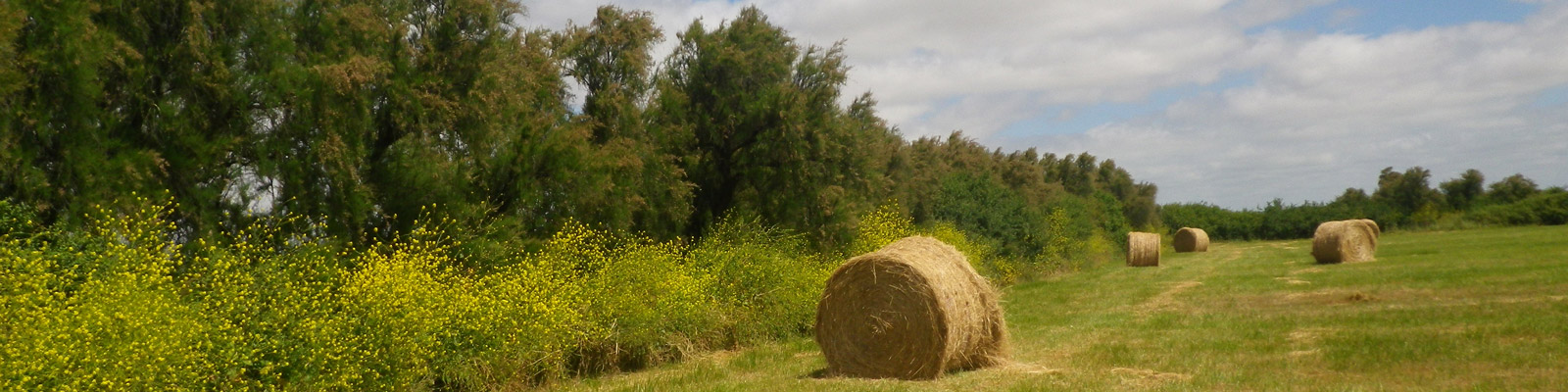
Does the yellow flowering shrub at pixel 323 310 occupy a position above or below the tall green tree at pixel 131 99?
below

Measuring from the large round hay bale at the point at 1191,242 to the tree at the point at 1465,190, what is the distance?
85.9ft

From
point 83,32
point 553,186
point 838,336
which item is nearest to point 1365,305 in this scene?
point 838,336

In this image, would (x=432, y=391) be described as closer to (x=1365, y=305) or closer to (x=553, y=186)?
(x=553, y=186)

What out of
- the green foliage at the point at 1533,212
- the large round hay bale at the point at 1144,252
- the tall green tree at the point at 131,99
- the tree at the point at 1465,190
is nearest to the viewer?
the tall green tree at the point at 131,99

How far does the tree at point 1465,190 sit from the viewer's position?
67.4m

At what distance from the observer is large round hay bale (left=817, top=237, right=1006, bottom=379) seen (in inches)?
401

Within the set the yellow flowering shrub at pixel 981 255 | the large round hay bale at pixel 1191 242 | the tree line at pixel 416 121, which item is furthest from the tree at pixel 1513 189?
the tree line at pixel 416 121

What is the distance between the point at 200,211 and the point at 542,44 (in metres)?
6.34

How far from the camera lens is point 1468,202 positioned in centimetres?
6712

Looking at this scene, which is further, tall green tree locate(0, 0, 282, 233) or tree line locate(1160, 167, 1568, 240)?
tree line locate(1160, 167, 1568, 240)

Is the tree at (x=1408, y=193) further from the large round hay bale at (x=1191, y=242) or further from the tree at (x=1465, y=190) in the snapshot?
the large round hay bale at (x=1191, y=242)

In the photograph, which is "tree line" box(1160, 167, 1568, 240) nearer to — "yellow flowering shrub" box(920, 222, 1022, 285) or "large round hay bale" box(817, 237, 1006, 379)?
"yellow flowering shrub" box(920, 222, 1022, 285)

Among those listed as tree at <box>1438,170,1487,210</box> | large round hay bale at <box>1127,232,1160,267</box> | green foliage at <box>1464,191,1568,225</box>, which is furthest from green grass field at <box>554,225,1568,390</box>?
tree at <box>1438,170,1487,210</box>

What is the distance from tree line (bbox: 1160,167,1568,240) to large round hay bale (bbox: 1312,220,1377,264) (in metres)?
29.8
